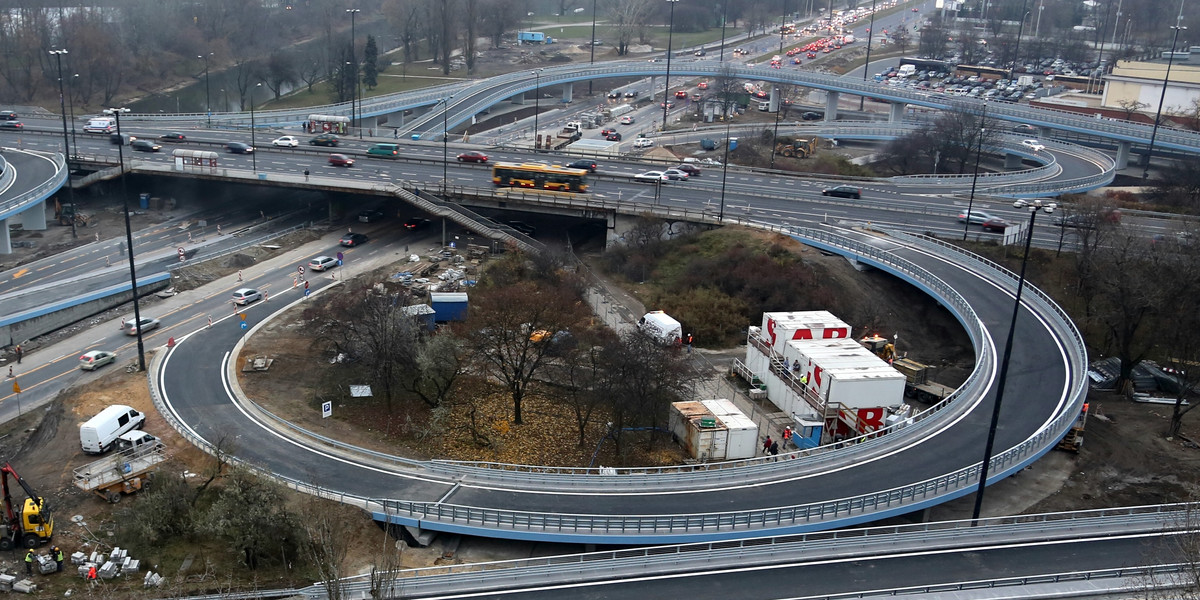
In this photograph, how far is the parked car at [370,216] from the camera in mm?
65750

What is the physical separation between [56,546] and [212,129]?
59808 millimetres

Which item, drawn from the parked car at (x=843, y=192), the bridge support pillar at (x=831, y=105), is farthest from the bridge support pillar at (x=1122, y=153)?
the parked car at (x=843, y=192)

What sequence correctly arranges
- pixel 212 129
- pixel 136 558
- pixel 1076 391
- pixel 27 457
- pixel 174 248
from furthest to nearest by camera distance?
pixel 212 129 < pixel 174 248 < pixel 1076 391 < pixel 27 457 < pixel 136 558

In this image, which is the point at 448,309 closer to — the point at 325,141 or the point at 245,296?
the point at 245,296

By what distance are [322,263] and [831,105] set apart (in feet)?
232

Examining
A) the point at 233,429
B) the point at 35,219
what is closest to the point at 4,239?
the point at 35,219

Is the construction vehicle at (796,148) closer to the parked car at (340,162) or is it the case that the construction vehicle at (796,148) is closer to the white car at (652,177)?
the white car at (652,177)

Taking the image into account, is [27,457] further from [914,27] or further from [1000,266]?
[914,27]

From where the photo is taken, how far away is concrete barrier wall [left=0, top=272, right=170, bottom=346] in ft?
148

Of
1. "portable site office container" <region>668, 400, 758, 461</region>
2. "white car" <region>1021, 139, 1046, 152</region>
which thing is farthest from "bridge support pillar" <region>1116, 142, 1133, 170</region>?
"portable site office container" <region>668, 400, 758, 461</region>

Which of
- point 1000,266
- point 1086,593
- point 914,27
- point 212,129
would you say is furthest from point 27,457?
point 914,27

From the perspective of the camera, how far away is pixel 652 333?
4412 cm

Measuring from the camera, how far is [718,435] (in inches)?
1342

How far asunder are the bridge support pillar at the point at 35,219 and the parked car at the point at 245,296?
67.6ft
